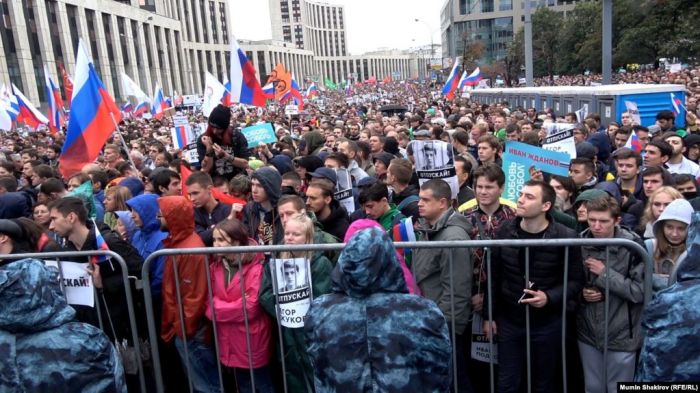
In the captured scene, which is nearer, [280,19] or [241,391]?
[241,391]

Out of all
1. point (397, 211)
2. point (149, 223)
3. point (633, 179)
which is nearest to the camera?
point (149, 223)

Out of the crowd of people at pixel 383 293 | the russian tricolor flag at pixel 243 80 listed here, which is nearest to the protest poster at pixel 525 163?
the crowd of people at pixel 383 293

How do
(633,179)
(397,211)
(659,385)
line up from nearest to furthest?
1. (659,385)
2. (397,211)
3. (633,179)

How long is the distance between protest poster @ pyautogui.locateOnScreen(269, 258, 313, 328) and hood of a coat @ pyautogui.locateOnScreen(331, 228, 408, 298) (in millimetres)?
1003

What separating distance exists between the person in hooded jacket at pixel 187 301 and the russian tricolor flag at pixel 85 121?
347 cm

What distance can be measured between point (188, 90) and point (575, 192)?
7377 centimetres

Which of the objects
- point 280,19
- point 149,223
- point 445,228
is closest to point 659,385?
point 445,228

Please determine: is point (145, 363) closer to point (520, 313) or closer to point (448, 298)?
point (448, 298)

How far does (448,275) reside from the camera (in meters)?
3.49

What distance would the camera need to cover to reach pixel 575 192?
492 cm

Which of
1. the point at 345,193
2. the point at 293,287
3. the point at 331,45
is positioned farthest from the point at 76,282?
the point at 331,45

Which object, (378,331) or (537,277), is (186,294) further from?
(537,277)

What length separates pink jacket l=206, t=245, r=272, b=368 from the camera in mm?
3582

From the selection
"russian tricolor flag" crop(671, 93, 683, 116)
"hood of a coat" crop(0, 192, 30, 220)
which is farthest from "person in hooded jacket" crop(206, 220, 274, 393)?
"russian tricolor flag" crop(671, 93, 683, 116)
